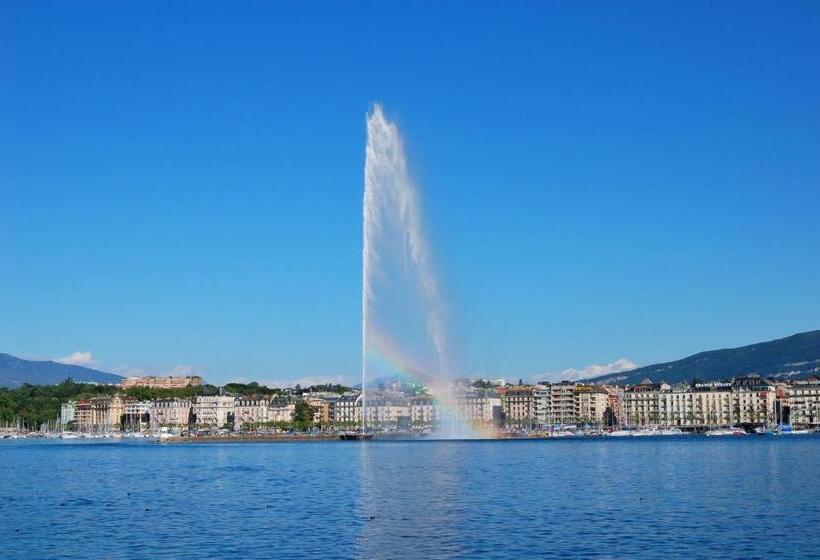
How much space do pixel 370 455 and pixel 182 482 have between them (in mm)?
27098

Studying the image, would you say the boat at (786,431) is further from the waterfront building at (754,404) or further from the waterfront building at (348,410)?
the waterfront building at (348,410)

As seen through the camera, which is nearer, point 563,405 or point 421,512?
point 421,512

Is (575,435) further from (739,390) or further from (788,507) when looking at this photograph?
(788,507)

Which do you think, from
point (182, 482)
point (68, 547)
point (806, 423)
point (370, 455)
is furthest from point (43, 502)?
point (806, 423)

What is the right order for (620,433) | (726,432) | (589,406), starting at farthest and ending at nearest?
(589,406), (726,432), (620,433)

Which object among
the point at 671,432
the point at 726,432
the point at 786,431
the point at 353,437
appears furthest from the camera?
the point at 671,432

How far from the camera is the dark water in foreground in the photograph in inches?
1098

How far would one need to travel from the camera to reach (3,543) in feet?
98.4

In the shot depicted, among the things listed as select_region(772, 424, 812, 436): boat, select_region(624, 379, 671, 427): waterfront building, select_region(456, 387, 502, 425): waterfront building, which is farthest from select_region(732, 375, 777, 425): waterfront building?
select_region(456, 387, 502, 425): waterfront building

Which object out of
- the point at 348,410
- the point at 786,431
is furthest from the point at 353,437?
the point at 786,431

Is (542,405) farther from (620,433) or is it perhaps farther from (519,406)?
(620,433)

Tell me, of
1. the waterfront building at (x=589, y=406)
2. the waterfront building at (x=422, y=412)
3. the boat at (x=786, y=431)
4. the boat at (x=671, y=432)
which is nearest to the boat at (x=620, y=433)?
the boat at (x=671, y=432)

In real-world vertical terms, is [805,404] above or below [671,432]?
above

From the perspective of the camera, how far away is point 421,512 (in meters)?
35.2
